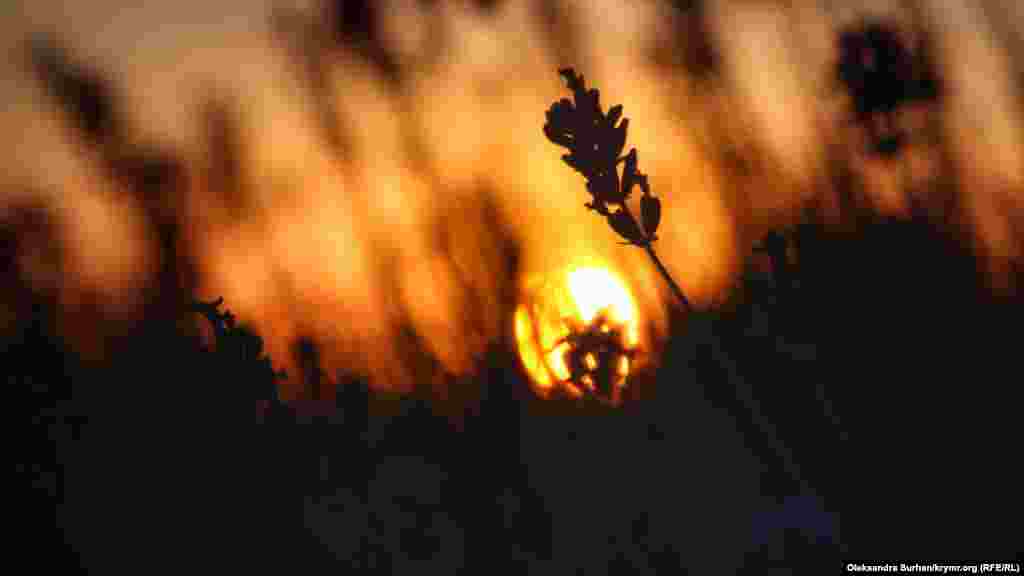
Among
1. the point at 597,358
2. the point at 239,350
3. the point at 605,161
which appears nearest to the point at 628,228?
the point at 605,161

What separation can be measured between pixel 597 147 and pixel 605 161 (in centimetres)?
12

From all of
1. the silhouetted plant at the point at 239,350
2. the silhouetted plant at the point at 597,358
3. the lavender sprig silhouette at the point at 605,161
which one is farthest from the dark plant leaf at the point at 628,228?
the silhouetted plant at the point at 239,350

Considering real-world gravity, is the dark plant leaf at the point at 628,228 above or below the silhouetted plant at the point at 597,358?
below

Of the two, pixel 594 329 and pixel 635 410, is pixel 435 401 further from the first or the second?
pixel 594 329

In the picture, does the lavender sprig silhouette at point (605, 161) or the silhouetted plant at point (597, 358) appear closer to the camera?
the lavender sprig silhouette at point (605, 161)

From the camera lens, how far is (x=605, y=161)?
7297mm

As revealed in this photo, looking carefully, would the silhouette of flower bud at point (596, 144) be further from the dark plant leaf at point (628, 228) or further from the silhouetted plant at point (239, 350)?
the silhouetted plant at point (239, 350)

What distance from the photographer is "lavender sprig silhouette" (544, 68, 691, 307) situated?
284 inches

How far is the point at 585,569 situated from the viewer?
393 inches

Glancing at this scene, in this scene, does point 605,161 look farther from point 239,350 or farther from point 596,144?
point 239,350

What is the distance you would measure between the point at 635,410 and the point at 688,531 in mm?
2140

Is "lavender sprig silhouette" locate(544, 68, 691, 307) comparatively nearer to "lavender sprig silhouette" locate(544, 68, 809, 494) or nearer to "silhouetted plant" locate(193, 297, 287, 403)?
"lavender sprig silhouette" locate(544, 68, 809, 494)

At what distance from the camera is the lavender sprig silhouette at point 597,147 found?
7.22m

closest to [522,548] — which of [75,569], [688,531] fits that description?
[688,531]
